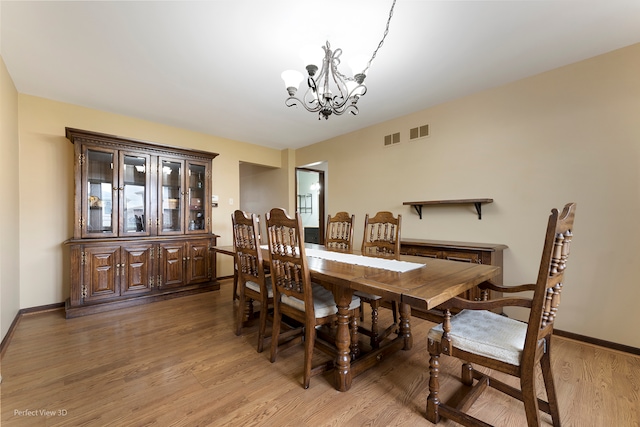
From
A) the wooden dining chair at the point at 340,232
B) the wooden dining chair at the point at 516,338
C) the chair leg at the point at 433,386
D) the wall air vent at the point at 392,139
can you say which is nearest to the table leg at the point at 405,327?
the wooden dining chair at the point at 516,338

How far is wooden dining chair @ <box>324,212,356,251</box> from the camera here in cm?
287

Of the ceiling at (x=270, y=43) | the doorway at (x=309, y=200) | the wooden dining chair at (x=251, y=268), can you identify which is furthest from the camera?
the doorway at (x=309, y=200)

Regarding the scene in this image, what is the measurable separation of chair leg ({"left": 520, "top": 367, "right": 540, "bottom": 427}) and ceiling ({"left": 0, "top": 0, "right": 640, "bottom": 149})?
6.94 feet

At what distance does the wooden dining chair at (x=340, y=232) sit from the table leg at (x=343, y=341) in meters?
1.19

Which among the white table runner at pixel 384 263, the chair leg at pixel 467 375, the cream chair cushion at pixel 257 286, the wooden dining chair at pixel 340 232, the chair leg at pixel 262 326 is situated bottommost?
the chair leg at pixel 467 375

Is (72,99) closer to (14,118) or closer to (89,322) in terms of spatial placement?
(14,118)

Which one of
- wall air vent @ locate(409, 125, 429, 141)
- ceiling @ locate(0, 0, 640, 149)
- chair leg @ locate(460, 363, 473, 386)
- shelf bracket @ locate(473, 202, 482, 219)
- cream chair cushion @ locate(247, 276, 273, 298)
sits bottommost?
chair leg @ locate(460, 363, 473, 386)

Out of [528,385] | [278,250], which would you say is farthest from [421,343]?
[278,250]

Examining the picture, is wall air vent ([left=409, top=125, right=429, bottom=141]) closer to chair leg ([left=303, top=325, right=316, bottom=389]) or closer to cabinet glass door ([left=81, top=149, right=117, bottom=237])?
chair leg ([left=303, top=325, right=316, bottom=389])

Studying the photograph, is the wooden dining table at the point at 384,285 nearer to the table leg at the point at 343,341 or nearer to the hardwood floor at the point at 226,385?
the table leg at the point at 343,341

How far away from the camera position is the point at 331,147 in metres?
4.61

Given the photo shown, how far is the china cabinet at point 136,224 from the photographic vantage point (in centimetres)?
295

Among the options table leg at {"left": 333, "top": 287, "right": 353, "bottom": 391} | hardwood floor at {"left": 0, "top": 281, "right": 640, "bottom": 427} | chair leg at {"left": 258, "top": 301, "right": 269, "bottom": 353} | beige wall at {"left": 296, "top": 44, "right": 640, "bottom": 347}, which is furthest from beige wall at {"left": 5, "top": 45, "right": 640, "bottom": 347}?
chair leg at {"left": 258, "top": 301, "right": 269, "bottom": 353}

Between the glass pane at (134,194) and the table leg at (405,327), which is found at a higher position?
the glass pane at (134,194)
